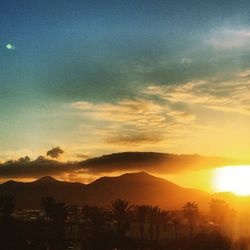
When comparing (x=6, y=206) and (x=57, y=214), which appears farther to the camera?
(x=57, y=214)

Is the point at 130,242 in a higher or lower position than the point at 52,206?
lower

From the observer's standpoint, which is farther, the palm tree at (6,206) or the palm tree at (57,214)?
the palm tree at (57,214)

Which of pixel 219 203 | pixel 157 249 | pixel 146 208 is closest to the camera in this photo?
pixel 157 249

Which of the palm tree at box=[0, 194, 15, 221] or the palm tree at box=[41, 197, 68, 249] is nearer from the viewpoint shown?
the palm tree at box=[0, 194, 15, 221]

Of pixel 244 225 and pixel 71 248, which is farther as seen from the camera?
pixel 244 225

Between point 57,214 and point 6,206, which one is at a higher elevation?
point 6,206

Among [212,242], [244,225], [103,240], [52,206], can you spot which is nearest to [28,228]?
[52,206]

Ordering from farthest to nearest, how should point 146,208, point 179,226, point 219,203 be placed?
point 219,203 → point 179,226 → point 146,208

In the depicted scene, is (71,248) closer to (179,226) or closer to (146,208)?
(146,208)

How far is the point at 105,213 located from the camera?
76375 mm

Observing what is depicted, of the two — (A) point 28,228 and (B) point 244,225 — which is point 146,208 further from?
(B) point 244,225

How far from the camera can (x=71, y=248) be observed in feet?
237

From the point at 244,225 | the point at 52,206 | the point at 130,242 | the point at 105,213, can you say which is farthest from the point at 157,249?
the point at 244,225

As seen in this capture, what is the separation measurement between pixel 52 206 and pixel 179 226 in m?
34.6
